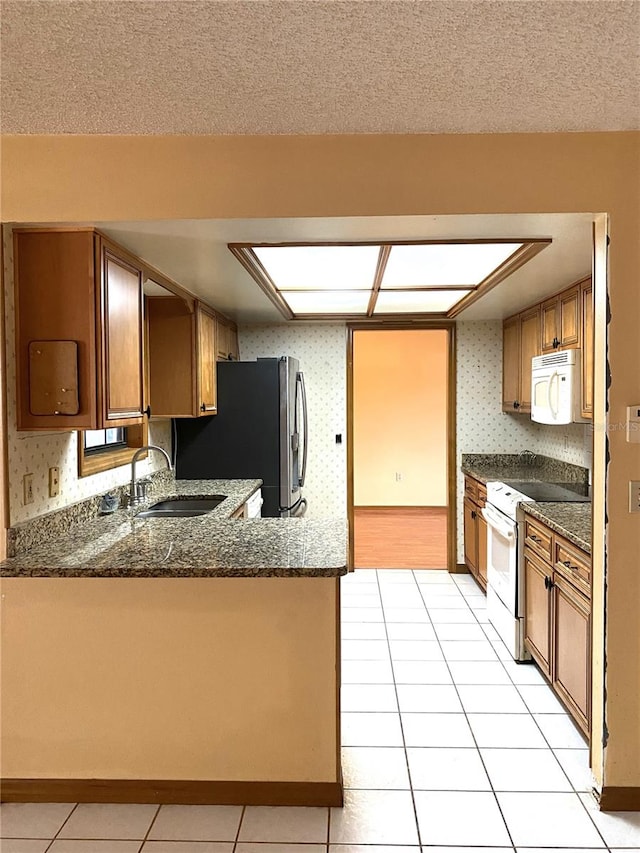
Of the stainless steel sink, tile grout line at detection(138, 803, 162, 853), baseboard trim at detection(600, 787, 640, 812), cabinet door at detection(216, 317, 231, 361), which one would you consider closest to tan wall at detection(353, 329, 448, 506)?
cabinet door at detection(216, 317, 231, 361)

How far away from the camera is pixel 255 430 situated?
410 cm

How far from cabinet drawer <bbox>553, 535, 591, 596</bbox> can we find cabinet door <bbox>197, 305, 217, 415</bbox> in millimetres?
2152

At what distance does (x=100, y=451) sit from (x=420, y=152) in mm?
2099

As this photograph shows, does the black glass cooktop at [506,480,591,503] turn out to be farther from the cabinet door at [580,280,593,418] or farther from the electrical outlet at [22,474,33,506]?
the electrical outlet at [22,474,33,506]

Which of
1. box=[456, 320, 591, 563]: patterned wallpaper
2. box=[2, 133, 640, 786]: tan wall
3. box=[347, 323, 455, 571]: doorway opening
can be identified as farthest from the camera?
box=[347, 323, 455, 571]: doorway opening

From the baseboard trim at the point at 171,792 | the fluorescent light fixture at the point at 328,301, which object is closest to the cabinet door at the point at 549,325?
the fluorescent light fixture at the point at 328,301

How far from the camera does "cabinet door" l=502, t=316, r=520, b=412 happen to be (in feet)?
14.8

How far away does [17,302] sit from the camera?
2.23 meters

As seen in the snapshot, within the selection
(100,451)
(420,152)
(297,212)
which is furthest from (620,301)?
(100,451)

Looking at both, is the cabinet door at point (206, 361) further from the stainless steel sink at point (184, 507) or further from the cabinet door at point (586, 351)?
the cabinet door at point (586, 351)

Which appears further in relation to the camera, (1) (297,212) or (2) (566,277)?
(2) (566,277)

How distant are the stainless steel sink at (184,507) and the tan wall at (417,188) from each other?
175cm

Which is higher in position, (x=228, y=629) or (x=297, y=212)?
(x=297, y=212)

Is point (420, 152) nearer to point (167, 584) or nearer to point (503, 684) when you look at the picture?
point (167, 584)
